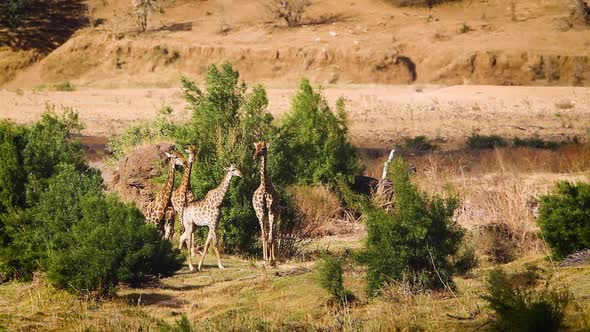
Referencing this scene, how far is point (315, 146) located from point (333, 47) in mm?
36191

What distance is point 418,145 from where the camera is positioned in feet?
124

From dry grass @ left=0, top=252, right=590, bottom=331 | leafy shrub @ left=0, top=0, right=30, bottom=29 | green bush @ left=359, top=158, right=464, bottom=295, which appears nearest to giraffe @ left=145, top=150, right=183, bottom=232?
dry grass @ left=0, top=252, right=590, bottom=331

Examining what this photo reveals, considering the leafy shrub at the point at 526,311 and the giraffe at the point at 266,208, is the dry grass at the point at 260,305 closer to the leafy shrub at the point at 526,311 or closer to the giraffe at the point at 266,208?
the leafy shrub at the point at 526,311

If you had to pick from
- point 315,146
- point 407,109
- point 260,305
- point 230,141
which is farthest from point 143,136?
point 407,109

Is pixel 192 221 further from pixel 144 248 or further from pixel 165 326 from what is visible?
pixel 165 326

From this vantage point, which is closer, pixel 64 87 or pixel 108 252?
pixel 108 252

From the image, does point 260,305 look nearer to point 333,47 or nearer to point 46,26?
point 333,47

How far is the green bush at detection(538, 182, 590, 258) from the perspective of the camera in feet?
53.0

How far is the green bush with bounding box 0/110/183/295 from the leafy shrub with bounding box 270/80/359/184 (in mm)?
5774

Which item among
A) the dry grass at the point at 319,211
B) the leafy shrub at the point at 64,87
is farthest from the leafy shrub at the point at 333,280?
the leafy shrub at the point at 64,87

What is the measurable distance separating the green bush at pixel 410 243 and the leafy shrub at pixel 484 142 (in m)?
22.2

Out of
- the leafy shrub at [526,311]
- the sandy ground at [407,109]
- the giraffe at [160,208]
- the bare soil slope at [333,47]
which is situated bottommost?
Result: the sandy ground at [407,109]

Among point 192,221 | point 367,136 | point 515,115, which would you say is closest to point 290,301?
point 192,221

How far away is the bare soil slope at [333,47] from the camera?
58.0 meters
